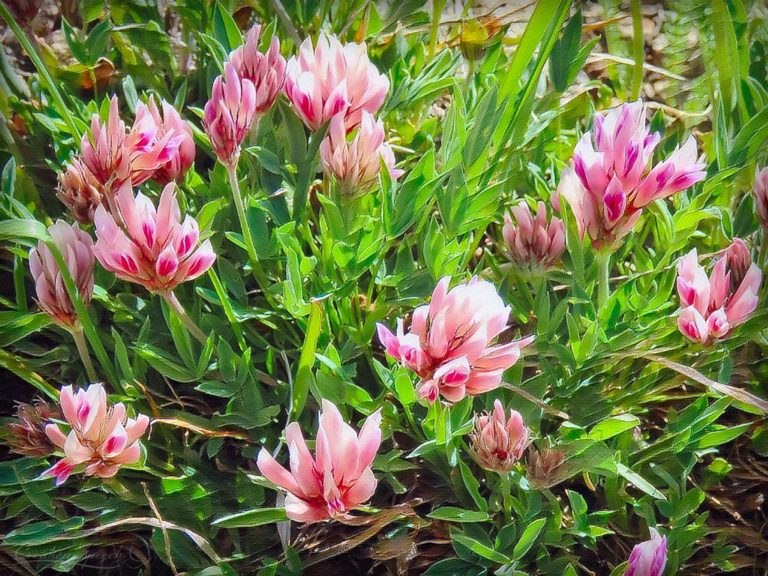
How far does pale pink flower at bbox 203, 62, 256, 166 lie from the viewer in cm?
92

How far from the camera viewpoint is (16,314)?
1.05m

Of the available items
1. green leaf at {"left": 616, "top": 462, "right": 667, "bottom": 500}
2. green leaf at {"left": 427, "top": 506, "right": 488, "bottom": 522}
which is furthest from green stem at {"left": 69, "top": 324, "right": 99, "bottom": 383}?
green leaf at {"left": 616, "top": 462, "right": 667, "bottom": 500}

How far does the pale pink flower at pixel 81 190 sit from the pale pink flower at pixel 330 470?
1.29 ft

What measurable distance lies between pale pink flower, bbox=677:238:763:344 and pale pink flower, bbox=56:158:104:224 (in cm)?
73

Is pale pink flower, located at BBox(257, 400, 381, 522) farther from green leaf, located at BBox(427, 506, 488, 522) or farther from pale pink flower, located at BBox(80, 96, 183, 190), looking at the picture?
pale pink flower, located at BBox(80, 96, 183, 190)

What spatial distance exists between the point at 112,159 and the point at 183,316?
0.68 ft

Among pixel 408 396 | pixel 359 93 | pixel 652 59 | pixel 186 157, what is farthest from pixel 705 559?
pixel 652 59

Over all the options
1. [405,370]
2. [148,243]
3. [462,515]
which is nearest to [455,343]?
[405,370]

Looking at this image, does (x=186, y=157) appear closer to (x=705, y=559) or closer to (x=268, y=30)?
(x=268, y=30)

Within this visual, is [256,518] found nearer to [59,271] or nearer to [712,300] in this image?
[59,271]

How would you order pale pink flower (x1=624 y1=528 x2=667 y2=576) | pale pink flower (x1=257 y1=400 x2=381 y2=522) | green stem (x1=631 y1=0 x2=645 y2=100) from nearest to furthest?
pale pink flower (x1=257 y1=400 x2=381 y2=522) → pale pink flower (x1=624 y1=528 x2=667 y2=576) → green stem (x1=631 y1=0 x2=645 y2=100)

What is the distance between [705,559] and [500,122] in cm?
66

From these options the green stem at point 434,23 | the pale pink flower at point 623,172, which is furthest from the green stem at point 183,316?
the green stem at point 434,23

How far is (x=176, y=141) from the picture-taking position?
39.4 inches
